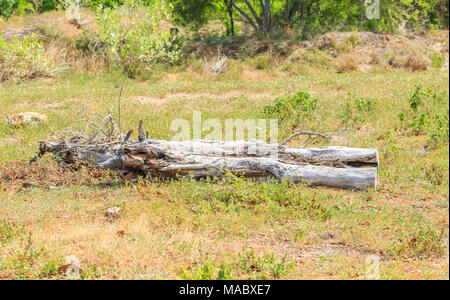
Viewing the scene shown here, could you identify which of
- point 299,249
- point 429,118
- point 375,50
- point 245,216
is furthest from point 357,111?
point 375,50

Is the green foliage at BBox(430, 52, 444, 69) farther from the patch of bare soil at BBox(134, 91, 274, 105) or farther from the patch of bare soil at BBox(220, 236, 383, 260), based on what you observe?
the patch of bare soil at BBox(220, 236, 383, 260)

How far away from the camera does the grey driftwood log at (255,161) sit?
21.5 feet

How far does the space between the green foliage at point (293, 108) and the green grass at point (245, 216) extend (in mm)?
77

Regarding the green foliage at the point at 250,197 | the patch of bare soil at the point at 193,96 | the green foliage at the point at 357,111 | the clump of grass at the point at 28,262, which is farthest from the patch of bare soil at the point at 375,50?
the clump of grass at the point at 28,262

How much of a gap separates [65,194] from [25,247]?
6.68ft

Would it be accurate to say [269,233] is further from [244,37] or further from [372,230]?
[244,37]

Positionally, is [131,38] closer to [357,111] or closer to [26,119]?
[26,119]

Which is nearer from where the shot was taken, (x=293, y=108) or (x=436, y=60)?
(x=293, y=108)

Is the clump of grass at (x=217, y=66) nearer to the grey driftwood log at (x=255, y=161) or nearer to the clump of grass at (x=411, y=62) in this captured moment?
the clump of grass at (x=411, y=62)

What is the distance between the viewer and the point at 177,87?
13.5 meters

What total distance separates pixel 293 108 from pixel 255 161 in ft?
12.4

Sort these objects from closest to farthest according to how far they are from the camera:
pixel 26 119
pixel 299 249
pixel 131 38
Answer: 1. pixel 299 249
2. pixel 26 119
3. pixel 131 38

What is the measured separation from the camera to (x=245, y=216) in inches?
221
